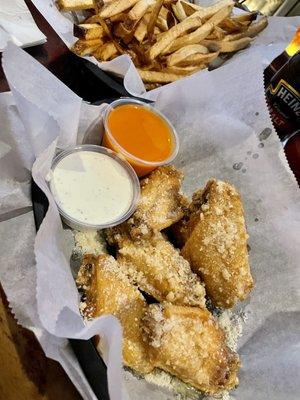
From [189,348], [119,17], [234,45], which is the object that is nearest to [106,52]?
[119,17]

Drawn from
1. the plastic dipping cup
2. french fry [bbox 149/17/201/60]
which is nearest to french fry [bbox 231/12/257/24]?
french fry [bbox 149/17/201/60]

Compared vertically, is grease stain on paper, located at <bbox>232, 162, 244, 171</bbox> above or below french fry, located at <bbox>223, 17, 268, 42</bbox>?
below

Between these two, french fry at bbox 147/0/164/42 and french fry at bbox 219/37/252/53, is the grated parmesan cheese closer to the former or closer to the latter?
french fry at bbox 147/0/164/42

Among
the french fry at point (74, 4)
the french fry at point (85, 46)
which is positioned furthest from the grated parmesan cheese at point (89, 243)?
the french fry at point (74, 4)

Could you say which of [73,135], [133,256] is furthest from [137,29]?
[133,256]

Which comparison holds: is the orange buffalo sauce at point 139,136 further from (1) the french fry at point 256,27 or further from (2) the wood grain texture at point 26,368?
(1) the french fry at point 256,27

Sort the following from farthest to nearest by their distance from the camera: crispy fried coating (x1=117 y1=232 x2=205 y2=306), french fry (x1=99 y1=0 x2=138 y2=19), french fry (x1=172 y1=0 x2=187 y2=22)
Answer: french fry (x1=172 y1=0 x2=187 y2=22) < french fry (x1=99 y1=0 x2=138 y2=19) < crispy fried coating (x1=117 y1=232 x2=205 y2=306)

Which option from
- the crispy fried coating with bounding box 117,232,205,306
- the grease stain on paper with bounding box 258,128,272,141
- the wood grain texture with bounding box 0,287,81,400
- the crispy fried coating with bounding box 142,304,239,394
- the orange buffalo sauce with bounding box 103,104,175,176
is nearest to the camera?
the wood grain texture with bounding box 0,287,81,400
